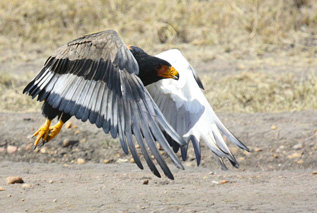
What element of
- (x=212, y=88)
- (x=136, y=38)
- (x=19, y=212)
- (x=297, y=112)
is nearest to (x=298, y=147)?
(x=297, y=112)

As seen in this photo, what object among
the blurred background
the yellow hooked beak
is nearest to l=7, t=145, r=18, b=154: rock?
the yellow hooked beak

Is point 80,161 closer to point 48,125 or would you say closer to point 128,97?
point 48,125

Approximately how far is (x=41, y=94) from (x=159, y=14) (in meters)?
6.00

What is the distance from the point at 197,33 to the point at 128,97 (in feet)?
20.7

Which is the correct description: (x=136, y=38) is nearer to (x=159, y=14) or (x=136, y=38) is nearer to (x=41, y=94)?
(x=159, y=14)

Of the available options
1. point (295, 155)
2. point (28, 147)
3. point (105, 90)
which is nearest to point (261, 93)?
point (295, 155)

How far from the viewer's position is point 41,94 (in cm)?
459

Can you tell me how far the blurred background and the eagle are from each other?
301cm

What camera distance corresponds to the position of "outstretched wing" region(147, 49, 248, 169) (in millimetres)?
4605

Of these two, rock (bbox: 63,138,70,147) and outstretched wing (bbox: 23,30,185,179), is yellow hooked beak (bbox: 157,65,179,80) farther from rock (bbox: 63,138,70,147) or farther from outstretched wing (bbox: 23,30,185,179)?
rock (bbox: 63,138,70,147)

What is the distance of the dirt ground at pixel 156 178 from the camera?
4.35 metres

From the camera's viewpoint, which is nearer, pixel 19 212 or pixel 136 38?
pixel 19 212

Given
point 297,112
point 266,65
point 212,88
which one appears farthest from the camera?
point 266,65

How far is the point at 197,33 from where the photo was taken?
1020 centimetres
